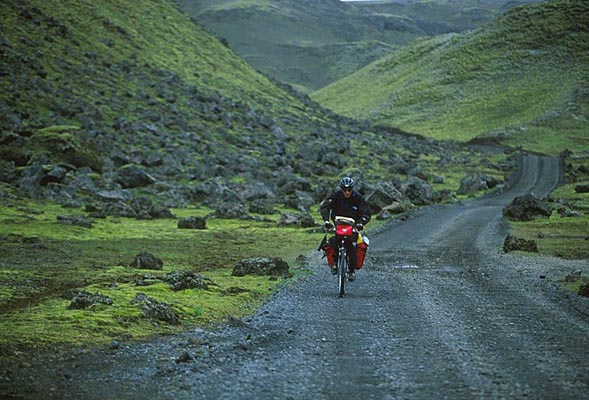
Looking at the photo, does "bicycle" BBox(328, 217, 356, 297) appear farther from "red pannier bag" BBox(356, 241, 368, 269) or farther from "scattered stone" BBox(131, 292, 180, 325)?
"scattered stone" BBox(131, 292, 180, 325)

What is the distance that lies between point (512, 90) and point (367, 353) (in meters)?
164

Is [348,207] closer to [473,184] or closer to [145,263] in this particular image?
[145,263]

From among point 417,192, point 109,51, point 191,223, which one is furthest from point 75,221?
point 109,51

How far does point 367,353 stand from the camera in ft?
38.0

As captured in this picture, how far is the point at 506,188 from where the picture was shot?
7981cm

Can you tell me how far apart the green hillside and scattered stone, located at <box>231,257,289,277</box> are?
4356 inches

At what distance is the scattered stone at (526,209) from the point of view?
46.2 meters

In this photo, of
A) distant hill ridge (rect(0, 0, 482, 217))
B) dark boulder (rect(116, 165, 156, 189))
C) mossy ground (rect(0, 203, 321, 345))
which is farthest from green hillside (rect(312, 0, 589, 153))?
mossy ground (rect(0, 203, 321, 345))

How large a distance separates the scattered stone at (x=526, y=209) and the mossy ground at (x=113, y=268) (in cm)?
1478

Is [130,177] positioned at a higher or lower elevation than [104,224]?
higher

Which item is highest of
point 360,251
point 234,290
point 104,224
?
point 360,251

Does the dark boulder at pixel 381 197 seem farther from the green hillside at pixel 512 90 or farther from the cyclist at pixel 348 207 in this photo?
the green hillside at pixel 512 90

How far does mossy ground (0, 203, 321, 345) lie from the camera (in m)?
13.4

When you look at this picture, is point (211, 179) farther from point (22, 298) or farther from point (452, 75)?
point (452, 75)
